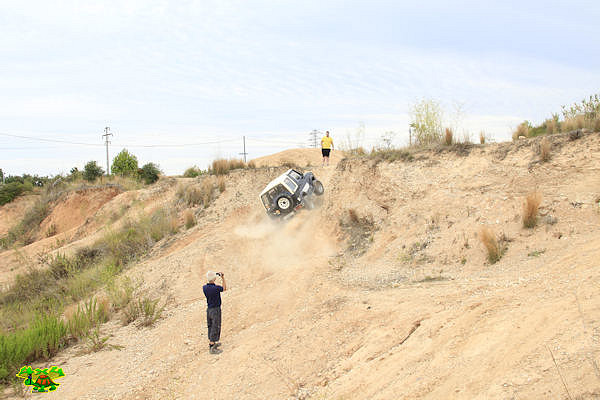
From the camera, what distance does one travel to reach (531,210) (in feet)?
29.2

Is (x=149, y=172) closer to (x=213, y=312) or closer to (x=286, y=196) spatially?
(x=286, y=196)

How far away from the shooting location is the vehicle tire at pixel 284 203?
15.2 meters

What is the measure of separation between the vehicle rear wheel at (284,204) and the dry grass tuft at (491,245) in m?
7.60

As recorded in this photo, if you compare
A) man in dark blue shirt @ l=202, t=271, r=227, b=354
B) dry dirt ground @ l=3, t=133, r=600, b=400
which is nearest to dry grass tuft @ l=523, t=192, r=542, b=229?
dry dirt ground @ l=3, t=133, r=600, b=400

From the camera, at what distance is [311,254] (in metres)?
13.0

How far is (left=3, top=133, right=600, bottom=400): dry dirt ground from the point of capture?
4.56 m

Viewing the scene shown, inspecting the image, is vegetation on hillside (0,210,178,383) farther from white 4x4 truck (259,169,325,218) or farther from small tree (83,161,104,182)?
small tree (83,161,104,182)

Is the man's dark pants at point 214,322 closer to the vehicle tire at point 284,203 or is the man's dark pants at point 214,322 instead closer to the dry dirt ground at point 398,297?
the dry dirt ground at point 398,297

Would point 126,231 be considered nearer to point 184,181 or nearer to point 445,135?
point 184,181

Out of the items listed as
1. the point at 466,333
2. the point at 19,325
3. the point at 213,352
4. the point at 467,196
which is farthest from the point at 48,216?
the point at 466,333

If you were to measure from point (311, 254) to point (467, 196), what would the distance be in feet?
16.3

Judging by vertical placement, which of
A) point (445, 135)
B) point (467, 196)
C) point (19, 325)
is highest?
point (445, 135)

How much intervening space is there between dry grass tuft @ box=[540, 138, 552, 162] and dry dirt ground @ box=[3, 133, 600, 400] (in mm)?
166

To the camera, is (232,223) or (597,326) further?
(232,223)
